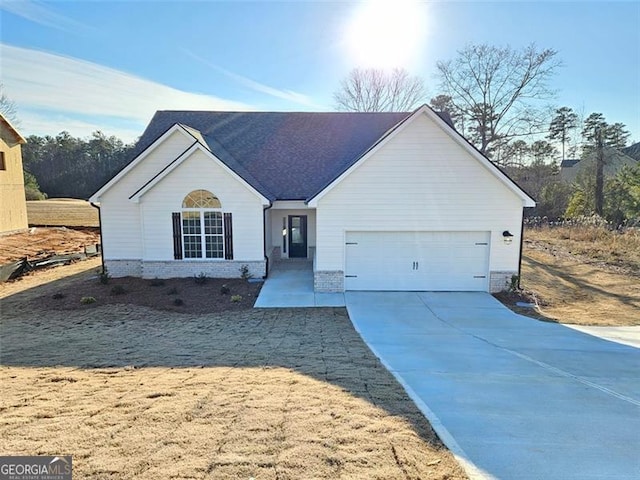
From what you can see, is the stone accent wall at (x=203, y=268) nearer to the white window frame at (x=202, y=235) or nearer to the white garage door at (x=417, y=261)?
the white window frame at (x=202, y=235)

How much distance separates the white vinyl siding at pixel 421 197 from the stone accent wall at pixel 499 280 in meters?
0.21

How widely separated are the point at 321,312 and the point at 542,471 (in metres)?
7.72

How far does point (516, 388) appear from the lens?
5.54 meters

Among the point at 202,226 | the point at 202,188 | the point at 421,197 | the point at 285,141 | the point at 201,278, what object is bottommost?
the point at 201,278

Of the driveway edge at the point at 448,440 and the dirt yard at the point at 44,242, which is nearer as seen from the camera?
the driveway edge at the point at 448,440

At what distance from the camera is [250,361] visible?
21.5 ft

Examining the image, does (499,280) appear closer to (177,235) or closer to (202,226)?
(202,226)

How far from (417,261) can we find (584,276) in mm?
9160

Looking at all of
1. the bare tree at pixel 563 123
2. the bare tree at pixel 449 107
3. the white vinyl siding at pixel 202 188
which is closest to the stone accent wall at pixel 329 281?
the white vinyl siding at pixel 202 188

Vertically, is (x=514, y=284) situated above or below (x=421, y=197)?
below

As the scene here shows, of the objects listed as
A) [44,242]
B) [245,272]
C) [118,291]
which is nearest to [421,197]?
[245,272]

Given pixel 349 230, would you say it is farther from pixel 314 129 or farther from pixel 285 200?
pixel 314 129

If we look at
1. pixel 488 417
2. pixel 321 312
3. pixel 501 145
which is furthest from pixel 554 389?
pixel 501 145

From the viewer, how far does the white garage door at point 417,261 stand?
12969mm
